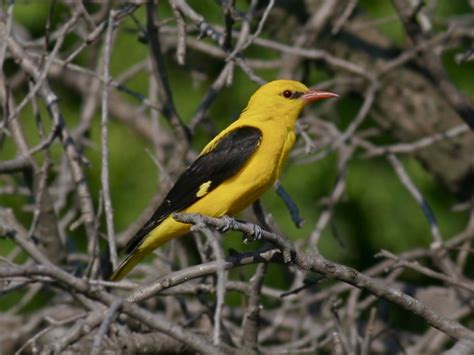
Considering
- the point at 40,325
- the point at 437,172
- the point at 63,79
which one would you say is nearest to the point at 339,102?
the point at 437,172

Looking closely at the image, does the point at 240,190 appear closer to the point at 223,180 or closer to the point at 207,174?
the point at 223,180

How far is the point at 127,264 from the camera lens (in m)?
4.95

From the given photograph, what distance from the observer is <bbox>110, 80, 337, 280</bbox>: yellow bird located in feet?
15.7

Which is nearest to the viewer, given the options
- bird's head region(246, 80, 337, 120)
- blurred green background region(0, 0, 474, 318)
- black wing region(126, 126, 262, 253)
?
black wing region(126, 126, 262, 253)

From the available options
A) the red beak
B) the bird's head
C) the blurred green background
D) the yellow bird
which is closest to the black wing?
the yellow bird

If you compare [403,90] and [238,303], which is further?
[238,303]

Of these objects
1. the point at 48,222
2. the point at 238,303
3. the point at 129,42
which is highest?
the point at 129,42

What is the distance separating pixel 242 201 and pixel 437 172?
7.90ft

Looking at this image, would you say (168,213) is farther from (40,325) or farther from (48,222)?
(40,325)

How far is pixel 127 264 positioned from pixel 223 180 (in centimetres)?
63

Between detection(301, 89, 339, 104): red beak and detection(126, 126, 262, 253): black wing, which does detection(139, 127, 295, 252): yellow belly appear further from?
detection(301, 89, 339, 104): red beak

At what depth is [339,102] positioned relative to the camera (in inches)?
314

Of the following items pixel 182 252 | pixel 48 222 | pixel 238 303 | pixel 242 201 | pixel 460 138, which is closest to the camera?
pixel 242 201

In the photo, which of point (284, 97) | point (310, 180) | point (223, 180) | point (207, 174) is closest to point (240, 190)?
point (223, 180)
